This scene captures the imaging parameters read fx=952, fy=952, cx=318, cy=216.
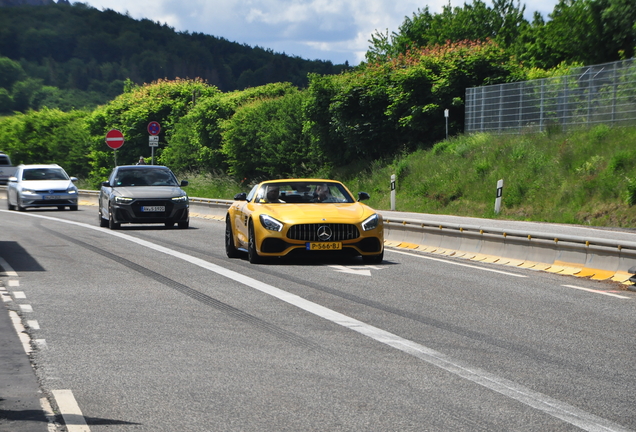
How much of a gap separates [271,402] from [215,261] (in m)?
9.28

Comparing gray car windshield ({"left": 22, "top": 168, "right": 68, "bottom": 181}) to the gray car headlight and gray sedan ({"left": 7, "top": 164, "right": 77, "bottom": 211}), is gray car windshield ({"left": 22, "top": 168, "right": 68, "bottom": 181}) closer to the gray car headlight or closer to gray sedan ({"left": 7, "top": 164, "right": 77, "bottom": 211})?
gray sedan ({"left": 7, "top": 164, "right": 77, "bottom": 211})

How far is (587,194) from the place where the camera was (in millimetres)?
25641

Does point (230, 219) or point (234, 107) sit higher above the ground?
point (234, 107)

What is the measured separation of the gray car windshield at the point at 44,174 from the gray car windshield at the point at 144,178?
10.9m

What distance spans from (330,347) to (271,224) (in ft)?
21.7

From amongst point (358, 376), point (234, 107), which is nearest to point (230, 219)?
point (358, 376)

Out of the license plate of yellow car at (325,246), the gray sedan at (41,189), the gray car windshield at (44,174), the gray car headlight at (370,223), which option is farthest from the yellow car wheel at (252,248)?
the gray car windshield at (44,174)

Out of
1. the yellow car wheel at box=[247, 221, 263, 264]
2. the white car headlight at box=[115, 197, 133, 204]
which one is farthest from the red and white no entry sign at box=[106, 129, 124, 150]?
the yellow car wheel at box=[247, 221, 263, 264]

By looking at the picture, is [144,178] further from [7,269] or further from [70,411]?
[70,411]

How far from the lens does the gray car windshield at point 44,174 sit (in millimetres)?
33500

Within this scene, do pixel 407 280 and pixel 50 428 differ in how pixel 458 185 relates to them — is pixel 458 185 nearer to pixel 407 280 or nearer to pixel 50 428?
pixel 407 280

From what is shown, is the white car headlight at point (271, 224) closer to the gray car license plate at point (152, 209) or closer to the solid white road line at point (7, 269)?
the solid white road line at point (7, 269)

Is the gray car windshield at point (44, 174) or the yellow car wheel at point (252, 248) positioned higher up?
the gray car windshield at point (44, 174)

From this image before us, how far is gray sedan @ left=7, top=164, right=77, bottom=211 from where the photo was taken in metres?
32.5
